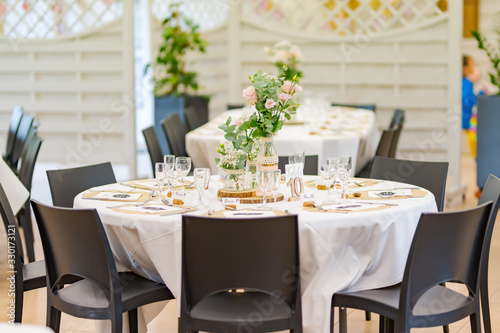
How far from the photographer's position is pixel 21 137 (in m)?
4.70

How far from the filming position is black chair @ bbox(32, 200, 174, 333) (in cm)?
229

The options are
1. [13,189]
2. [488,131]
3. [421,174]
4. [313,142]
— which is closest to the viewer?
[421,174]

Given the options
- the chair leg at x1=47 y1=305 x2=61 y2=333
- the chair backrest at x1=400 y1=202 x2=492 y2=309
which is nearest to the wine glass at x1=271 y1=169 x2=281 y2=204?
the chair backrest at x1=400 y1=202 x2=492 y2=309

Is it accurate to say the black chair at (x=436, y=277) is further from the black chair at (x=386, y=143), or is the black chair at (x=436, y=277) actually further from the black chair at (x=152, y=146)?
the black chair at (x=152, y=146)

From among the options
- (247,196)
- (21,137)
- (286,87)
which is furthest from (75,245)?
(21,137)

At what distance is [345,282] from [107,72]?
15.2 ft

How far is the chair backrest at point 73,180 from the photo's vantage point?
299cm

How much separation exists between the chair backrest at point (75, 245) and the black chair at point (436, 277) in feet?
2.47

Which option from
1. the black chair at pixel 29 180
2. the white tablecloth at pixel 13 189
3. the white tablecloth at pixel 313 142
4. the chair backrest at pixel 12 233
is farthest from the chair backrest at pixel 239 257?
the white tablecloth at pixel 313 142

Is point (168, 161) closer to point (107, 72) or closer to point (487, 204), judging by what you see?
point (487, 204)

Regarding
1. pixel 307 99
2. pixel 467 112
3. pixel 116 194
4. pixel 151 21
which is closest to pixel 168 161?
pixel 116 194

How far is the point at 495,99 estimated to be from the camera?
5.25 meters

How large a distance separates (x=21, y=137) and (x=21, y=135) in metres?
0.02

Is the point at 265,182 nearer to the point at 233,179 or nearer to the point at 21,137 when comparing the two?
the point at 233,179
